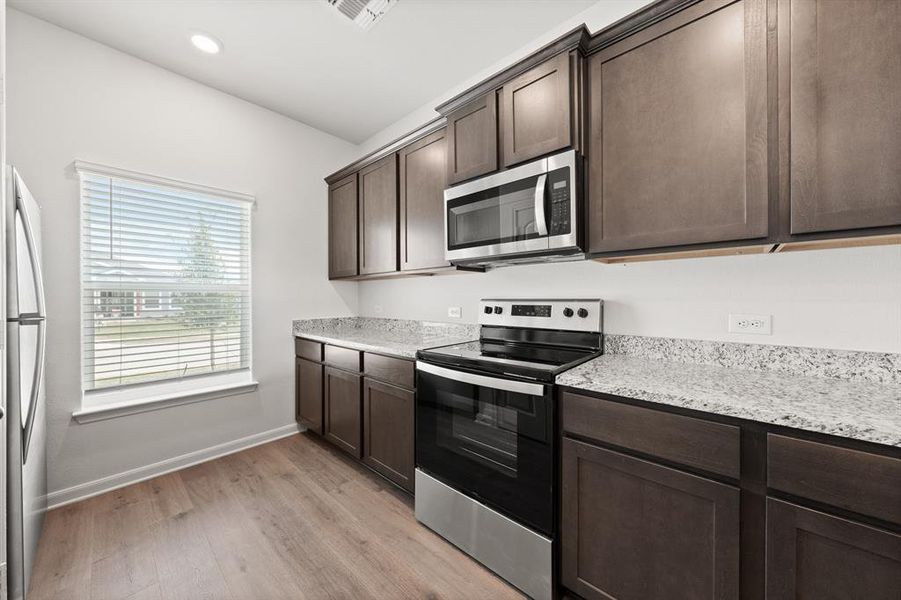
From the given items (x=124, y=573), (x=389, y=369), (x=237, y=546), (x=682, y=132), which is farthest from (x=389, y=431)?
(x=682, y=132)

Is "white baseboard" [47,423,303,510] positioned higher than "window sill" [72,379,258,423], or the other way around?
"window sill" [72,379,258,423]

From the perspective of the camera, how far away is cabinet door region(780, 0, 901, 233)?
1.04 metres

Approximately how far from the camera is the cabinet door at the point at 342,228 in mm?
3104

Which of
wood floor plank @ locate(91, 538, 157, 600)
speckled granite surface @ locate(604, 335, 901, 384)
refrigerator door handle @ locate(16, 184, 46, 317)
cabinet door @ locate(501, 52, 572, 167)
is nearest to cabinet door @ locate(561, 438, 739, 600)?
speckled granite surface @ locate(604, 335, 901, 384)

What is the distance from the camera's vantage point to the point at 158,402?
2.47 metres

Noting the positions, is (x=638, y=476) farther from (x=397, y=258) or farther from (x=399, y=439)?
(x=397, y=258)

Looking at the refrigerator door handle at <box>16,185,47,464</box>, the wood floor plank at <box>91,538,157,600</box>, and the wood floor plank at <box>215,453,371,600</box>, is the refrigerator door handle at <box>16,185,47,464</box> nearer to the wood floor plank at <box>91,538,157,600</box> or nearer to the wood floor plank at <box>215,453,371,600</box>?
the wood floor plank at <box>91,538,157,600</box>

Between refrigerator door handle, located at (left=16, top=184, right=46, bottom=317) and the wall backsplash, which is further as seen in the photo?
refrigerator door handle, located at (left=16, top=184, right=46, bottom=317)

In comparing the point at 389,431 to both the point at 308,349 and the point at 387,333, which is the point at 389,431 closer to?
the point at 387,333

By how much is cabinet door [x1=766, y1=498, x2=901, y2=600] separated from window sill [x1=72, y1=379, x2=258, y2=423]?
10.4 ft

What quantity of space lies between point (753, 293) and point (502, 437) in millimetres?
1228

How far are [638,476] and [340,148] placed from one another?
3526 millimetres

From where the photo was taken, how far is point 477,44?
2.26 m

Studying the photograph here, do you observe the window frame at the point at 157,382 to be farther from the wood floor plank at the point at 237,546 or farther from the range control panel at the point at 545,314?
the range control panel at the point at 545,314
